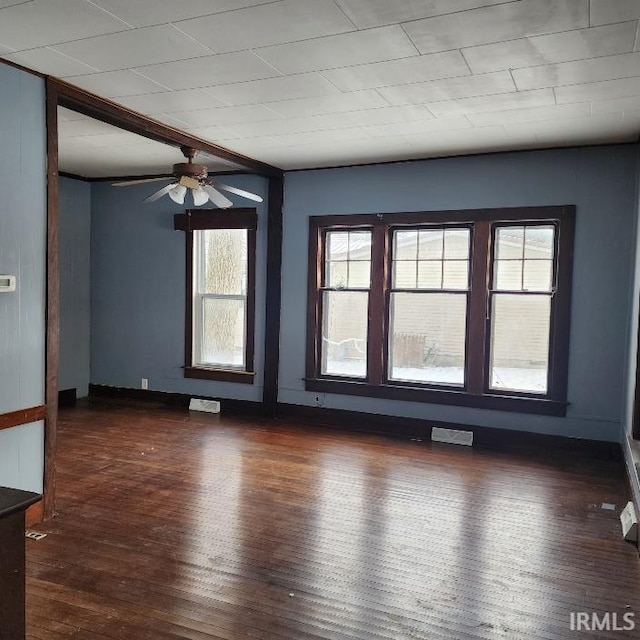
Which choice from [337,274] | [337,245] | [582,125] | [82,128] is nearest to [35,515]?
[82,128]

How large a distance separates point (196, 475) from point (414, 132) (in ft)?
10.7

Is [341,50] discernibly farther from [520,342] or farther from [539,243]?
[520,342]

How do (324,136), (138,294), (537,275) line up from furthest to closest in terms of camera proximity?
1. (138,294)
2. (537,275)
3. (324,136)

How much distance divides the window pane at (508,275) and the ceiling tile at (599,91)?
1786mm

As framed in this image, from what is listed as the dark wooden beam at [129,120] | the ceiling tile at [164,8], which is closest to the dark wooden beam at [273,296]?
the dark wooden beam at [129,120]

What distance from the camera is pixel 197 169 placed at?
182 inches

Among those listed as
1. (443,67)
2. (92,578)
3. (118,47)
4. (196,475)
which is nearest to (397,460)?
(196,475)

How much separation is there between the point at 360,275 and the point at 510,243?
1533mm

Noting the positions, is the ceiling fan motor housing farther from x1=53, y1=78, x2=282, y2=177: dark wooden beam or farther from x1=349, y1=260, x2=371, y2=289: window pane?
x1=349, y1=260, x2=371, y2=289: window pane

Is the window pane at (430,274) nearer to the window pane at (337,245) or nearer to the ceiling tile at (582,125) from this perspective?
the window pane at (337,245)

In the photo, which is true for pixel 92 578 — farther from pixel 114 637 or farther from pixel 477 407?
pixel 477 407

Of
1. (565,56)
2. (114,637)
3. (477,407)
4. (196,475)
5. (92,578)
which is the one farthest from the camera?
(477,407)

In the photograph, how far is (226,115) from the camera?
418cm

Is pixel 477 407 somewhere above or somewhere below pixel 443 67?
below
